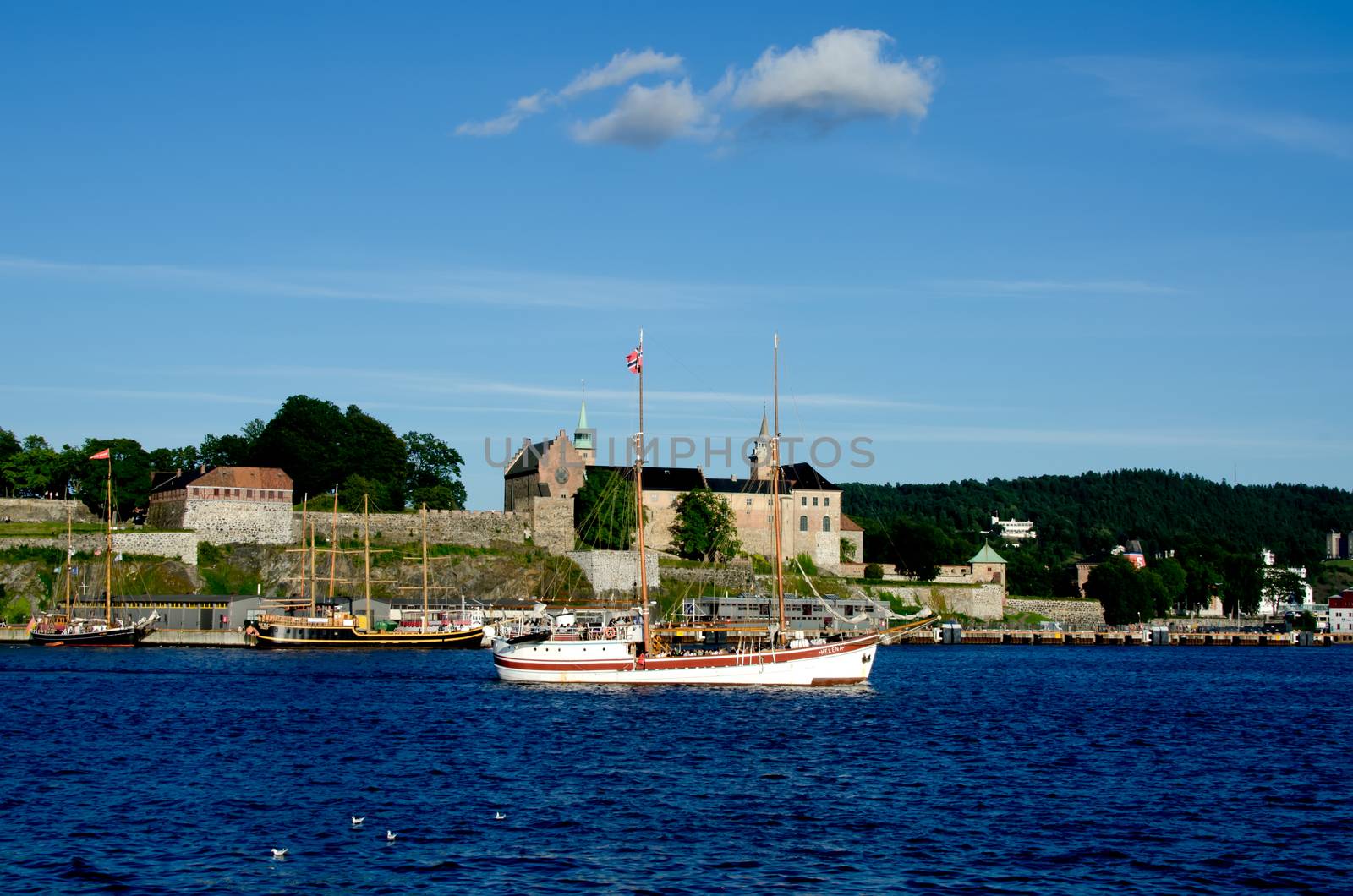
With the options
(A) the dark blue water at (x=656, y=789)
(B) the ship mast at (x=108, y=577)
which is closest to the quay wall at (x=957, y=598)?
(B) the ship mast at (x=108, y=577)

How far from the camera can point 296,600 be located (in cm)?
9544

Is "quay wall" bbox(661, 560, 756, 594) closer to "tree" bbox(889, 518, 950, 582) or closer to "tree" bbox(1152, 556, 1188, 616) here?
"tree" bbox(889, 518, 950, 582)

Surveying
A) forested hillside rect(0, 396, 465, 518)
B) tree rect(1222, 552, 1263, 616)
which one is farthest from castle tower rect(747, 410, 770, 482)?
tree rect(1222, 552, 1263, 616)

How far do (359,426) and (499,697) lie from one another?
2805 inches

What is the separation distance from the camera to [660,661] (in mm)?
60438

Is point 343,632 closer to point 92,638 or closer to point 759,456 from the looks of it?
point 92,638

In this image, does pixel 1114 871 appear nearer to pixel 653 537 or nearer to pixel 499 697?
pixel 499 697

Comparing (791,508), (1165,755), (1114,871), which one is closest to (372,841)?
(1114,871)

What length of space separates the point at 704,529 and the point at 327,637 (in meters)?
42.4

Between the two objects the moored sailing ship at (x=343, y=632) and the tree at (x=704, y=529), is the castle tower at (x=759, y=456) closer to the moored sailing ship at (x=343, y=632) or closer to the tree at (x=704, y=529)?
the tree at (x=704, y=529)

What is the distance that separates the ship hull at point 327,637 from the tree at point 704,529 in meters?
37.3

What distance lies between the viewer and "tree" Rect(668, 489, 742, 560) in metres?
124

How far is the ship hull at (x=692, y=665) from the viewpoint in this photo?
60.4m

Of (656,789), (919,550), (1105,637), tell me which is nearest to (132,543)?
(919,550)
